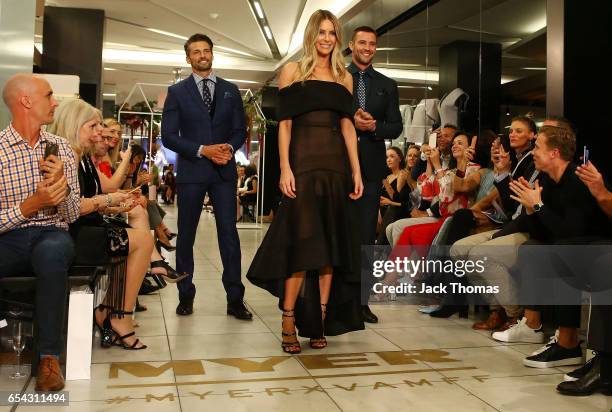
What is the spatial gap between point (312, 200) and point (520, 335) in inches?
55.8

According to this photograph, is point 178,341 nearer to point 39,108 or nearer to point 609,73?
point 39,108

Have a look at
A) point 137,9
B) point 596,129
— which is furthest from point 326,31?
point 137,9

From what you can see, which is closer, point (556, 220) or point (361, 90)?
point (556, 220)

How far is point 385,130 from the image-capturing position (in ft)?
12.9

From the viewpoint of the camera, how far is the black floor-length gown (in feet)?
10.3

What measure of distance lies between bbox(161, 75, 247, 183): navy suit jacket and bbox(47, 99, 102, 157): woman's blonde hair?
91 cm

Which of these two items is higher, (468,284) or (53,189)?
(53,189)

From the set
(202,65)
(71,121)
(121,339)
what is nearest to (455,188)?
(202,65)

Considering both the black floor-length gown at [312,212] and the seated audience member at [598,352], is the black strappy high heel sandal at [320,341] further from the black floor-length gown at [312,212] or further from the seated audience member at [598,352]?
the seated audience member at [598,352]

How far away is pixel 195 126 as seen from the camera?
13.4ft

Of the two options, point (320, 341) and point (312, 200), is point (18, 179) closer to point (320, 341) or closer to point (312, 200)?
point (312, 200)

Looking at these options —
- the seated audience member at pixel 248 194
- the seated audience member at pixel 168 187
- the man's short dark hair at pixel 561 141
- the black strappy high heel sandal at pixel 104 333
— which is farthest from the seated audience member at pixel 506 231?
the seated audience member at pixel 168 187

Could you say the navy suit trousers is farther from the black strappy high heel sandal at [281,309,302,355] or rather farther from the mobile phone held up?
the mobile phone held up

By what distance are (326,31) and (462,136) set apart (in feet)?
6.49
